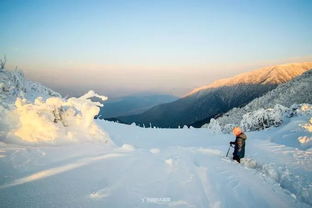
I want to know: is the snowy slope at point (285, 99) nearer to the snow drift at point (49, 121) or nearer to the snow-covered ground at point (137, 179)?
the snow-covered ground at point (137, 179)

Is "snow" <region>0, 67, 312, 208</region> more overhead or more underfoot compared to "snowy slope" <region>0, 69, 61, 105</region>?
more underfoot

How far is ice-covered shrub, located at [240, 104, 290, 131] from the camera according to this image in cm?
2006

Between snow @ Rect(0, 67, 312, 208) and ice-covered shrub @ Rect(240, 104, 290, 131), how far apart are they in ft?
30.4

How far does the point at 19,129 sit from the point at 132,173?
3898 millimetres

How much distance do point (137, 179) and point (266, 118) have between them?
1765 centimetres

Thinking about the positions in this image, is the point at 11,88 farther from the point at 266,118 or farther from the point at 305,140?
the point at 266,118

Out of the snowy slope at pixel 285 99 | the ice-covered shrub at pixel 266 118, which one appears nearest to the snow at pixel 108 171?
the ice-covered shrub at pixel 266 118

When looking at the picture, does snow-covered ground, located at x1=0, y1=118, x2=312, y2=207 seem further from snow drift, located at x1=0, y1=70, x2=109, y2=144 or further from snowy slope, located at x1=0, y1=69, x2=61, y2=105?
snowy slope, located at x1=0, y1=69, x2=61, y2=105

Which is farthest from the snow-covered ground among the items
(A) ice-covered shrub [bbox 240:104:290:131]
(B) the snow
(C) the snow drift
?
(A) ice-covered shrub [bbox 240:104:290:131]

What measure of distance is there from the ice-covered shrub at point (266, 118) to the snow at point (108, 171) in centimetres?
927

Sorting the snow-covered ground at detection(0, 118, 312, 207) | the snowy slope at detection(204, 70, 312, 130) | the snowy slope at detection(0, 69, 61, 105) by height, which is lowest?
the snowy slope at detection(204, 70, 312, 130)

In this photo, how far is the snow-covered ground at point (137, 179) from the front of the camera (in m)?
4.94

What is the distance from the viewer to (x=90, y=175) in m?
5.93

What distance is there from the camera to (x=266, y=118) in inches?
830
